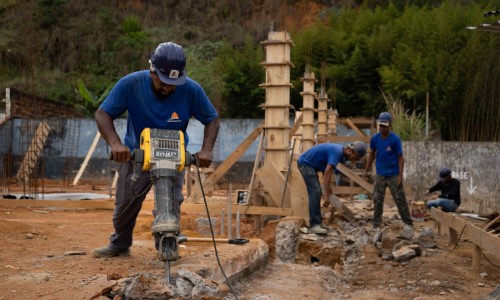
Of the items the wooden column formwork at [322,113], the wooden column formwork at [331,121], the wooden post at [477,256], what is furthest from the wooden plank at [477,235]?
the wooden column formwork at [331,121]

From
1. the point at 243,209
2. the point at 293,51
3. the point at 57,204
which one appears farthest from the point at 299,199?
the point at 293,51

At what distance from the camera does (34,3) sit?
43.4m

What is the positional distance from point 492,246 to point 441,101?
1525 cm

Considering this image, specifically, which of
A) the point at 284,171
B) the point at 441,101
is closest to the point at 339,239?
the point at 284,171

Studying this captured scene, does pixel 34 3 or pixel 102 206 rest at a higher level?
pixel 34 3

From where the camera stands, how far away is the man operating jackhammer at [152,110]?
4316 mm

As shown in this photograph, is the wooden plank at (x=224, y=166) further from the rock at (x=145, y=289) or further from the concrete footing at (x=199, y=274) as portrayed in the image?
the rock at (x=145, y=289)

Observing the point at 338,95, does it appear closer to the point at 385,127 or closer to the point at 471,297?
the point at 385,127

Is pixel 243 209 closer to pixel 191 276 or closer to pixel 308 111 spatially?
pixel 191 276

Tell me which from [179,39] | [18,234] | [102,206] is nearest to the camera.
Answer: [18,234]

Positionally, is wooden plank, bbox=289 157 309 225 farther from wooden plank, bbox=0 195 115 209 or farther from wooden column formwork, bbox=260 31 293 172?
wooden plank, bbox=0 195 115 209

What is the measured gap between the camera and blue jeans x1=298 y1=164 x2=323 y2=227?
930cm

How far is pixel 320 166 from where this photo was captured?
9.52 m

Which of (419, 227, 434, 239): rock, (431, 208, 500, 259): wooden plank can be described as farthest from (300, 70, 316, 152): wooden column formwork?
(431, 208, 500, 259): wooden plank
